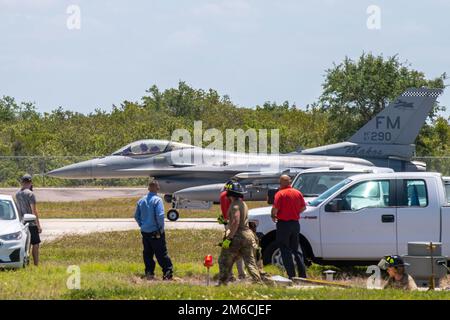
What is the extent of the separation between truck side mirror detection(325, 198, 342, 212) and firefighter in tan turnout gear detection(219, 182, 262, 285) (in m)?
2.68

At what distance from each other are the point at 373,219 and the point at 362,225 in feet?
0.68

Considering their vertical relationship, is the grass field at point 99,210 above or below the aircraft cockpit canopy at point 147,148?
below

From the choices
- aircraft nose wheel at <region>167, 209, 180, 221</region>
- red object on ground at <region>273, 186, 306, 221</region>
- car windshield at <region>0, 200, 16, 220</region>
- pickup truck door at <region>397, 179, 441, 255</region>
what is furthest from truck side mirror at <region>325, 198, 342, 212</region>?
aircraft nose wheel at <region>167, 209, 180, 221</region>

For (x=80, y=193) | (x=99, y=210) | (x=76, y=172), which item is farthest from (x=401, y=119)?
(x=80, y=193)

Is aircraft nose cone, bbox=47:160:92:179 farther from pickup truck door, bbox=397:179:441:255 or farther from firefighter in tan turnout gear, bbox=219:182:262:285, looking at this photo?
firefighter in tan turnout gear, bbox=219:182:262:285

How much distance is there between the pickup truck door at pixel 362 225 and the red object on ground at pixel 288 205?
1.30m

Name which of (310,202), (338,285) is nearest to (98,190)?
(310,202)

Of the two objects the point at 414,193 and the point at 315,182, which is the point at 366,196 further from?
the point at 315,182

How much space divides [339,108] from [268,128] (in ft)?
36.4

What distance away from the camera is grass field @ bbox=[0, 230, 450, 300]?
12289mm

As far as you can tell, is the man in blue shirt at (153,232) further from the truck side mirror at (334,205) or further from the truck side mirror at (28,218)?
the truck side mirror at (334,205)

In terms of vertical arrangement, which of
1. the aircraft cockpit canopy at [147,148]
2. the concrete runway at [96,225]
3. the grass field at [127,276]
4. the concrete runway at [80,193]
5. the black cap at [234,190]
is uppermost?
the aircraft cockpit canopy at [147,148]

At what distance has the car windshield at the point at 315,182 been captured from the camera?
20312 mm

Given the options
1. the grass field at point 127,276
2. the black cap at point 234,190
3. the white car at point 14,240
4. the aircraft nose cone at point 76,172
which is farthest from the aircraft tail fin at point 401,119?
the black cap at point 234,190
